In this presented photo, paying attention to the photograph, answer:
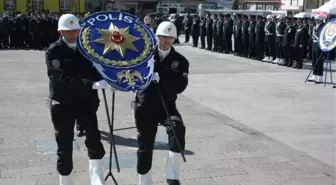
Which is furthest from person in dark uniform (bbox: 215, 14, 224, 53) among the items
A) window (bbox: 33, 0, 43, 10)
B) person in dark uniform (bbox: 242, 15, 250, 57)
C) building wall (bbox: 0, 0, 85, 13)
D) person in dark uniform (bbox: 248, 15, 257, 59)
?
window (bbox: 33, 0, 43, 10)

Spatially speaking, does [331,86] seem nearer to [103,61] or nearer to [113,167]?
[113,167]

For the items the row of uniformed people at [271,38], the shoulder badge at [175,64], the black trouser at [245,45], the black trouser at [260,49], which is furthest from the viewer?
the black trouser at [245,45]

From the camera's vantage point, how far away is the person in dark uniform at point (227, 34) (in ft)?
68.7

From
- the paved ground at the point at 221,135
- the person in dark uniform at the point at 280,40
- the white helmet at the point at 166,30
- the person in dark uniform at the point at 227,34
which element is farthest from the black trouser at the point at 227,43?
the white helmet at the point at 166,30

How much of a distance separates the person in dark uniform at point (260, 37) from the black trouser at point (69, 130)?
14613mm

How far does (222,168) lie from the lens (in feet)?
19.7

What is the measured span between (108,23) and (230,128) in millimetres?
3929

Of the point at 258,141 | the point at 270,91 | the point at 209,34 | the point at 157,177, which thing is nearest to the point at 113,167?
the point at 157,177

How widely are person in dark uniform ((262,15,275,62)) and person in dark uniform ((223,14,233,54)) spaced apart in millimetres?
2686

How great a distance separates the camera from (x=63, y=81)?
466 cm

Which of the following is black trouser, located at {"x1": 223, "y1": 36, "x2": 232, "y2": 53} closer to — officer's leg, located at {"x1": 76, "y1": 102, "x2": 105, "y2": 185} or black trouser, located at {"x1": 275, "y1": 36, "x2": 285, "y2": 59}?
black trouser, located at {"x1": 275, "y1": 36, "x2": 285, "y2": 59}

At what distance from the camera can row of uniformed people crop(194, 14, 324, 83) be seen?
16.0 meters

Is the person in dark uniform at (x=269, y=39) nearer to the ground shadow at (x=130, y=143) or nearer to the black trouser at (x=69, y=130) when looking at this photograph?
the ground shadow at (x=130, y=143)

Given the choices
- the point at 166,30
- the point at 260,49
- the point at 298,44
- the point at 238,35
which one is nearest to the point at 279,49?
the point at 298,44
